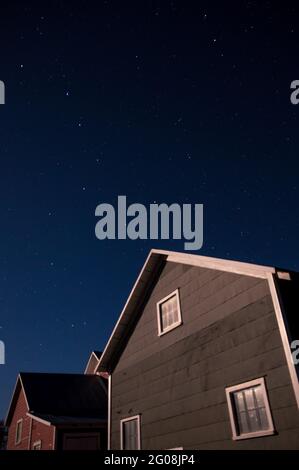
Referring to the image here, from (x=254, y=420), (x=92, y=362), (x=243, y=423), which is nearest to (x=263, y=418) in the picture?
(x=254, y=420)

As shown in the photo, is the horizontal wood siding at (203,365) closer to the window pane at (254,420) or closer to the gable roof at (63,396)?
the window pane at (254,420)

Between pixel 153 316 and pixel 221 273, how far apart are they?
12.8 feet

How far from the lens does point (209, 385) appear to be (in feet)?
34.6

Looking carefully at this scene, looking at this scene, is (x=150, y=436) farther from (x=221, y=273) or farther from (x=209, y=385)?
(x=221, y=273)

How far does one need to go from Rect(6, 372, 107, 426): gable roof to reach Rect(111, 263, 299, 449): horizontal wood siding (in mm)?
11308

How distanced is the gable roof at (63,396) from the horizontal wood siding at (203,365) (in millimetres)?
11308

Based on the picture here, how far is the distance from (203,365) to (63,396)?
18.5 m

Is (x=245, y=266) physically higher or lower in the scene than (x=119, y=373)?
higher

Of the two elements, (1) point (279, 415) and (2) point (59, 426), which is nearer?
(1) point (279, 415)

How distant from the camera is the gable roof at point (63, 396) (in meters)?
24.3

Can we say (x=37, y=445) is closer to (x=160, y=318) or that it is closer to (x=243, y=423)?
(x=160, y=318)

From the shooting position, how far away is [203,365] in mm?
10969
